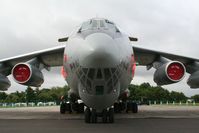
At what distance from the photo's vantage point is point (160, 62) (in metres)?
16.3

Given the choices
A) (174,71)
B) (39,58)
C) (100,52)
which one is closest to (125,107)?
(174,71)

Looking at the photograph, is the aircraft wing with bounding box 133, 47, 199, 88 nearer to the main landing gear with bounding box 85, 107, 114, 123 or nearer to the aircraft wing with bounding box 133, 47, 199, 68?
the aircraft wing with bounding box 133, 47, 199, 68

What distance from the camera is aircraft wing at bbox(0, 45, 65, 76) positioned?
15867 millimetres

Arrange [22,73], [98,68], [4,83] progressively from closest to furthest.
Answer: [98,68] < [22,73] < [4,83]

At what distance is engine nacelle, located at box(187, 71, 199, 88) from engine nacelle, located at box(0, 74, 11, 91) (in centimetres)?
803

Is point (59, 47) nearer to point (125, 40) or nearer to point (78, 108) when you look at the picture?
point (78, 108)

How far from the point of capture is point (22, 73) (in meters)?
14.3

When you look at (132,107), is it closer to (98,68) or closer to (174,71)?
(174,71)

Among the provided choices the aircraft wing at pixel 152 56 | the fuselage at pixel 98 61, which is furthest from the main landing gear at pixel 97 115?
the aircraft wing at pixel 152 56

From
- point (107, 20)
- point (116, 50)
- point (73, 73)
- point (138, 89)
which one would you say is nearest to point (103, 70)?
point (116, 50)

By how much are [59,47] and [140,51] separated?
361 cm

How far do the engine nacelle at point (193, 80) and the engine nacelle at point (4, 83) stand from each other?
26.3ft

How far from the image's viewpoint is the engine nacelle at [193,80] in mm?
15746

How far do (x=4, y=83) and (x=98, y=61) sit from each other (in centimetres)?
767
